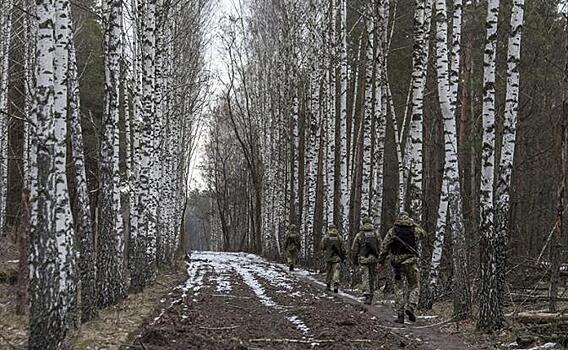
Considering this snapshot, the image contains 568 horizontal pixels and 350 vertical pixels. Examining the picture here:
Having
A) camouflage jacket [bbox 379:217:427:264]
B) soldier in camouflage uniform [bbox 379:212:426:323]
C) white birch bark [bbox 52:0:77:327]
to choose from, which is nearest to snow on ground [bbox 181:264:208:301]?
camouflage jacket [bbox 379:217:427:264]

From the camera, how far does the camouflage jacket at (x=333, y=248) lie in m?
19.3

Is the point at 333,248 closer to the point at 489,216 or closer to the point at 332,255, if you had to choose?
the point at 332,255

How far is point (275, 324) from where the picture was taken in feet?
38.9

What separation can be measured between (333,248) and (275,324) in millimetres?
7645

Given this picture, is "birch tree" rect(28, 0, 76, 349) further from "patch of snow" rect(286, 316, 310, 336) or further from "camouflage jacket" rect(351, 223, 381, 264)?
"camouflage jacket" rect(351, 223, 381, 264)

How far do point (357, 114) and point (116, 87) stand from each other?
2503 cm

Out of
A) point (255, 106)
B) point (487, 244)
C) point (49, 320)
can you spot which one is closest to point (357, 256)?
point (487, 244)

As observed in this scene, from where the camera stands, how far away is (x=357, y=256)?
1739 cm

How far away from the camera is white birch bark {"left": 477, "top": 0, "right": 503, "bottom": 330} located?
1077 centimetres

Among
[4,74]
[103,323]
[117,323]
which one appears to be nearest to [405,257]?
[117,323]

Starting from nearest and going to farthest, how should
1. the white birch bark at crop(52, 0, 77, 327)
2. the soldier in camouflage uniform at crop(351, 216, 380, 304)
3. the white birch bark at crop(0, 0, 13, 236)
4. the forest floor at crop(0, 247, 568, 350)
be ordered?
the white birch bark at crop(52, 0, 77, 327), the forest floor at crop(0, 247, 568, 350), the soldier in camouflage uniform at crop(351, 216, 380, 304), the white birch bark at crop(0, 0, 13, 236)

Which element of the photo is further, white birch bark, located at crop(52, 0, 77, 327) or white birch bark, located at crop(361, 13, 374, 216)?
white birch bark, located at crop(361, 13, 374, 216)

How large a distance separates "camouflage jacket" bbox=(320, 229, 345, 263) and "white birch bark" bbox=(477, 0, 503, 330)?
8.46 metres

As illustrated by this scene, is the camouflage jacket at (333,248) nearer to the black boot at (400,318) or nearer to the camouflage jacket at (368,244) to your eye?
the camouflage jacket at (368,244)
